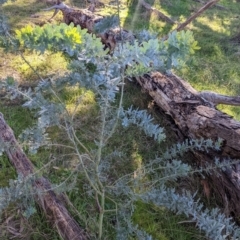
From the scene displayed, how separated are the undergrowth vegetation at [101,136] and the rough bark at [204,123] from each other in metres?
0.16

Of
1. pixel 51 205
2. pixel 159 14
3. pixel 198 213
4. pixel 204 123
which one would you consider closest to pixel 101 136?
pixel 198 213

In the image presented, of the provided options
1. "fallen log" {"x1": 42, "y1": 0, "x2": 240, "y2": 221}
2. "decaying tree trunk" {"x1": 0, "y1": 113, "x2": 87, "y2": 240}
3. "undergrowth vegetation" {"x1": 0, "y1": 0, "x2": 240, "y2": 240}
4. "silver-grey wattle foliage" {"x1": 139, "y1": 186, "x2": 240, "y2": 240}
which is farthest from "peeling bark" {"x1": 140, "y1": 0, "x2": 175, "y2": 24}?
"silver-grey wattle foliage" {"x1": 139, "y1": 186, "x2": 240, "y2": 240}

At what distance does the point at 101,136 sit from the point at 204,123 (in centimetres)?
101

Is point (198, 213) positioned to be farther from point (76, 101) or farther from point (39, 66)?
point (39, 66)

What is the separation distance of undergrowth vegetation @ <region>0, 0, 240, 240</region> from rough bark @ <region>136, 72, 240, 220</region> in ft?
0.52

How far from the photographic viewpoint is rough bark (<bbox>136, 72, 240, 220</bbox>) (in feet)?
6.41

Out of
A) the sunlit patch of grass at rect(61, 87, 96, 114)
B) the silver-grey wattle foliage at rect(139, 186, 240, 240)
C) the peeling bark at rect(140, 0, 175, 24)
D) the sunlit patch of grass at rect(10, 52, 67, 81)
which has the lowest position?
the peeling bark at rect(140, 0, 175, 24)

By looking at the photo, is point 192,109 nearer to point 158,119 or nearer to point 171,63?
point 158,119

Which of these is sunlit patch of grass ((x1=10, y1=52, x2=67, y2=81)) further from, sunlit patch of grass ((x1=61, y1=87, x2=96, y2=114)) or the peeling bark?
the peeling bark

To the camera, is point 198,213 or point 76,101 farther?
point 76,101

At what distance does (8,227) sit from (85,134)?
0.90 m

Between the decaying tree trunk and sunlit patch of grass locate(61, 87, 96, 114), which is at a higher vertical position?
the decaying tree trunk

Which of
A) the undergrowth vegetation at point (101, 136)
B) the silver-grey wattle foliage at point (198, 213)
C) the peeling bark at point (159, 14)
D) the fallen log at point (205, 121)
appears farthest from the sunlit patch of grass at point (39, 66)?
the peeling bark at point (159, 14)

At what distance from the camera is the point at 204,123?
7.27 ft
